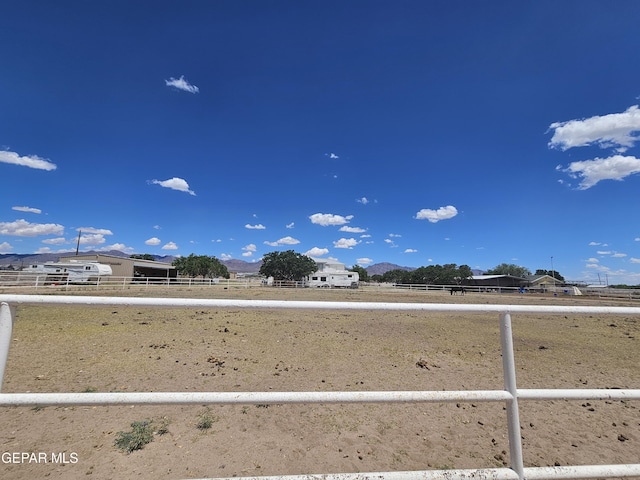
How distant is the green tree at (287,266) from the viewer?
7625 centimetres

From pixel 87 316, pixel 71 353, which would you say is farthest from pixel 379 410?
pixel 87 316

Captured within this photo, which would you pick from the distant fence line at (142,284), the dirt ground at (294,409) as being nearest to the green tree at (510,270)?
the distant fence line at (142,284)

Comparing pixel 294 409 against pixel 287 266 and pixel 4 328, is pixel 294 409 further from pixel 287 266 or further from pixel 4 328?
pixel 287 266

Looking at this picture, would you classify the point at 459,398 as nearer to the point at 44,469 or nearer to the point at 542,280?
the point at 44,469

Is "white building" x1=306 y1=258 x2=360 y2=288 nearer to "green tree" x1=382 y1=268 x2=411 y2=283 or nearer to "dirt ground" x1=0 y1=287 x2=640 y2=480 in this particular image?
"green tree" x1=382 y1=268 x2=411 y2=283

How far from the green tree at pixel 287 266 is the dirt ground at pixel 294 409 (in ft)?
222

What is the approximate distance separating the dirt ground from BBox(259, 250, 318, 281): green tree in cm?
6763

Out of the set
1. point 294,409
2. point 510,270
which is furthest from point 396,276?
point 294,409

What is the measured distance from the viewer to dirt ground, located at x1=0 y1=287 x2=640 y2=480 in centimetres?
293

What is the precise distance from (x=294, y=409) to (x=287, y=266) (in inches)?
2874

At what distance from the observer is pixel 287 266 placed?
76500mm

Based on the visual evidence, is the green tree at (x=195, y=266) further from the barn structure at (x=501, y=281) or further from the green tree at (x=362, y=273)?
the barn structure at (x=501, y=281)

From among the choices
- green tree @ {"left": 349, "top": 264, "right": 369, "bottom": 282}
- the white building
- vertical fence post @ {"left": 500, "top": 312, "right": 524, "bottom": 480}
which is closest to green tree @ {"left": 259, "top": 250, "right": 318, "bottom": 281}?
the white building

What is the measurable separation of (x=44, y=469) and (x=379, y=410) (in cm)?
340
